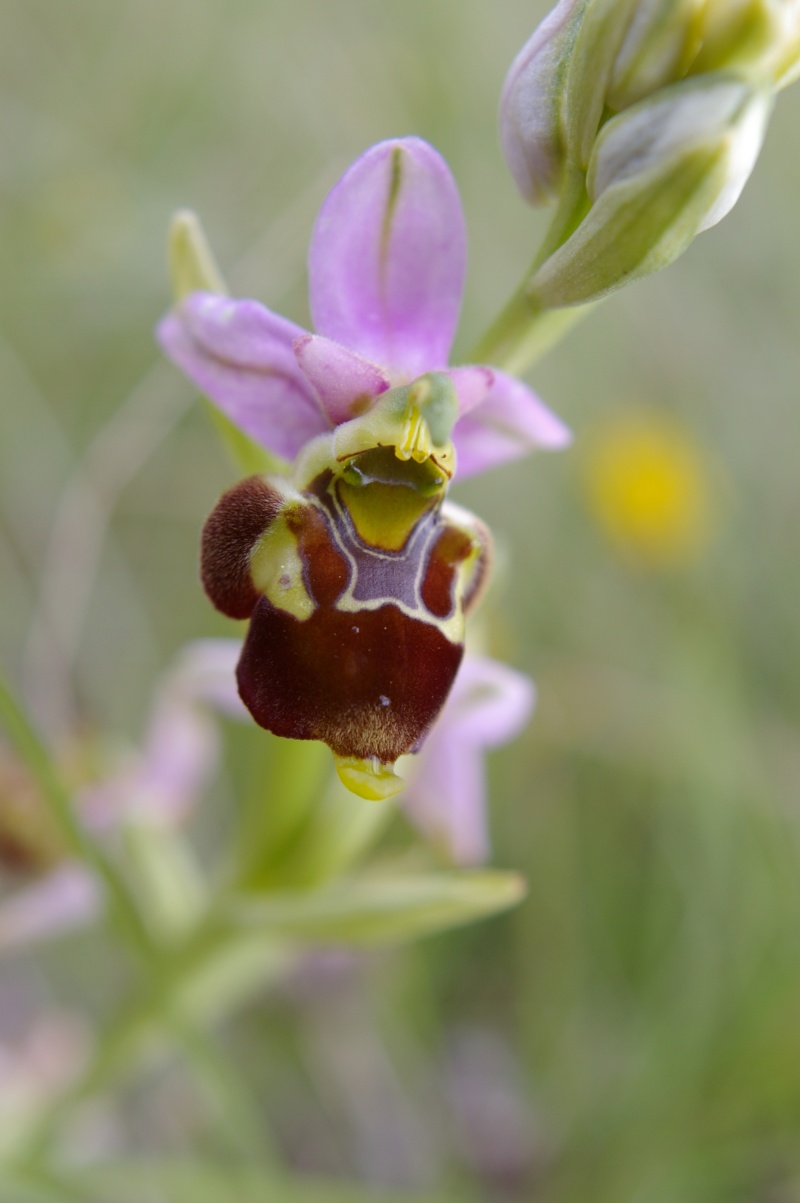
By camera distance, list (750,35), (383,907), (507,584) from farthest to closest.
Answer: (507,584)
(383,907)
(750,35)

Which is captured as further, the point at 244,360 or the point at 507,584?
the point at 507,584

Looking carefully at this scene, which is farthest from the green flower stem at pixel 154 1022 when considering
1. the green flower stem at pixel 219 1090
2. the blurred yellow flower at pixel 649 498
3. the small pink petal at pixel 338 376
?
the blurred yellow flower at pixel 649 498

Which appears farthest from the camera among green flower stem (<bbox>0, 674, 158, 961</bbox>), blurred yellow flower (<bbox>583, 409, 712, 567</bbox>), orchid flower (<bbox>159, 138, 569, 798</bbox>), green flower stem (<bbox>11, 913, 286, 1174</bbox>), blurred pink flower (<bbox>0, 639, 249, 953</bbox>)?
blurred yellow flower (<bbox>583, 409, 712, 567</bbox>)

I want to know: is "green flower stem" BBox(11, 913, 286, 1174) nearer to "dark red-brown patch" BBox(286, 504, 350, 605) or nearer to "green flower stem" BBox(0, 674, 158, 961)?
"green flower stem" BBox(0, 674, 158, 961)

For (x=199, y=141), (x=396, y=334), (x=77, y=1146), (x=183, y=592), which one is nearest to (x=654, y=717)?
(x=183, y=592)

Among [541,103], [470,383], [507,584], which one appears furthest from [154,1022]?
[541,103]

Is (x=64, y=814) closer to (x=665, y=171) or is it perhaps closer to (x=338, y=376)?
(x=338, y=376)

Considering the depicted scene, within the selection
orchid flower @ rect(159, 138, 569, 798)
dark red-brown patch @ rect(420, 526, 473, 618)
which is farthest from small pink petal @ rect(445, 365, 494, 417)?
dark red-brown patch @ rect(420, 526, 473, 618)
